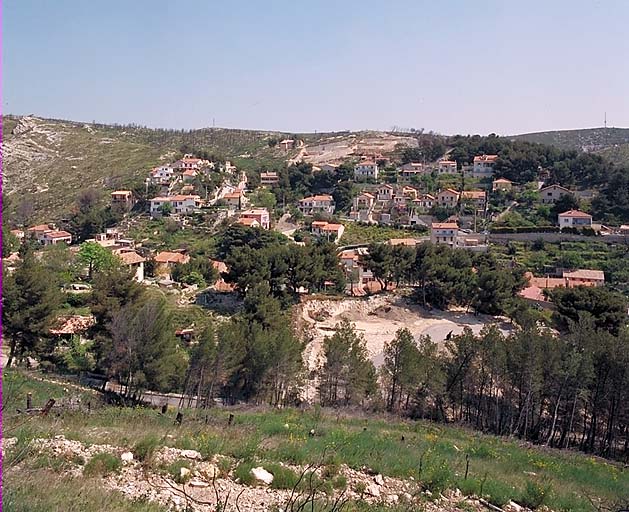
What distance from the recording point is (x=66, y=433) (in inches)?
248

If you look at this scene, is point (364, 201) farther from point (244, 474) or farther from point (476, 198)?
point (244, 474)

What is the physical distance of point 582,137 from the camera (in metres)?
140

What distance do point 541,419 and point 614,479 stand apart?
7.52 metres

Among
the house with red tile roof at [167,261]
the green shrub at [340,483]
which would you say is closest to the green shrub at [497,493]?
the green shrub at [340,483]

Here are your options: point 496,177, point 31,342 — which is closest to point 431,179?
point 496,177

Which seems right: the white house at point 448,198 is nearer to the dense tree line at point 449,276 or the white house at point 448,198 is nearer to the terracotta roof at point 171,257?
the dense tree line at point 449,276

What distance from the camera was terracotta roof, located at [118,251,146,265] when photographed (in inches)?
1396

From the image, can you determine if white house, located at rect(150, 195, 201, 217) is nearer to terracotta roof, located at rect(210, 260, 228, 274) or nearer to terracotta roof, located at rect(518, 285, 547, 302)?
terracotta roof, located at rect(210, 260, 228, 274)

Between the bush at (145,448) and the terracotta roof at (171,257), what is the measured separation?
3299 centimetres

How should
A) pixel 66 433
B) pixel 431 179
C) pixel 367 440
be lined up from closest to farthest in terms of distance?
pixel 66 433 < pixel 367 440 < pixel 431 179

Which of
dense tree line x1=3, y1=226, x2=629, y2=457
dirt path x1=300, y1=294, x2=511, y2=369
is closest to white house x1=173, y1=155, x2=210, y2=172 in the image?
dirt path x1=300, y1=294, x2=511, y2=369

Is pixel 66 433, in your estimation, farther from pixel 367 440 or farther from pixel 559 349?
pixel 559 349

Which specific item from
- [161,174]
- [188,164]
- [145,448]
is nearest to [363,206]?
[188,164]

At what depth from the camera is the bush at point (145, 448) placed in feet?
18.5
